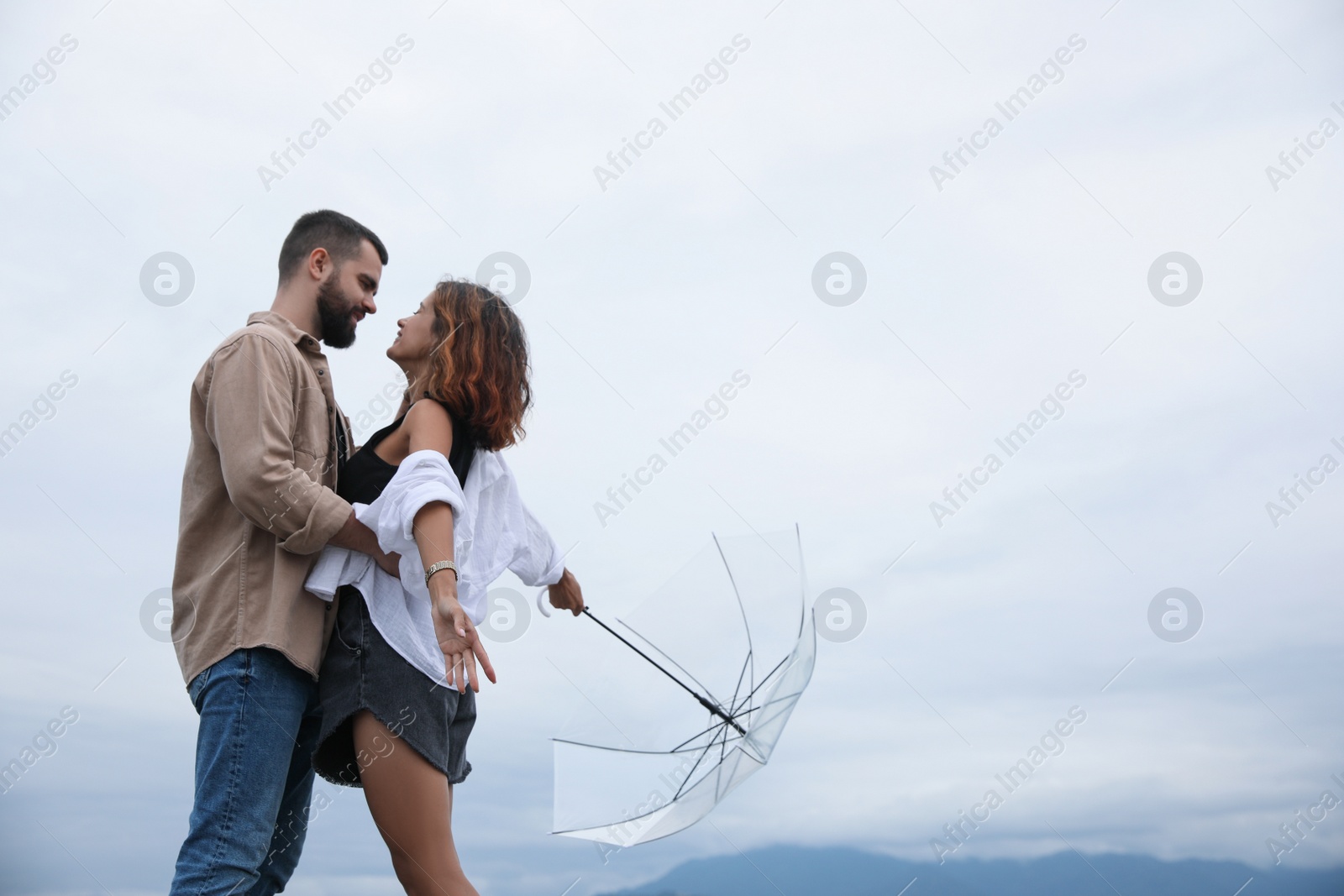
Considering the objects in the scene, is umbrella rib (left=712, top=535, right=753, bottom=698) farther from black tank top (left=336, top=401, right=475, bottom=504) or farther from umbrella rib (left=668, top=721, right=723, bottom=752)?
black tank top (left=336, top=401, right=475, bottom=504)

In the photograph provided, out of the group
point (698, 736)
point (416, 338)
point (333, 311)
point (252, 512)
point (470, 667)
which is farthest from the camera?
point (698, 736)

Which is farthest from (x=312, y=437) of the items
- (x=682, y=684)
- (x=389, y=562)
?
(x=682, y=684)

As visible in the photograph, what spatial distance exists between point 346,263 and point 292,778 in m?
1.59

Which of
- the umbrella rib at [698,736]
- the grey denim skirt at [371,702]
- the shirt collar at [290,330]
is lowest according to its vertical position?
the grey denim skirt at [371,702]

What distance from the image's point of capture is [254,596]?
8.04ft

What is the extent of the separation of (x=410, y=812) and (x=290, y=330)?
146 centimetres

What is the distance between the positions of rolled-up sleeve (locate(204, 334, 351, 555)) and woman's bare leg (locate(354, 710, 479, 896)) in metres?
0.51

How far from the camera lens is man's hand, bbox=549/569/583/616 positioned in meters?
3.19

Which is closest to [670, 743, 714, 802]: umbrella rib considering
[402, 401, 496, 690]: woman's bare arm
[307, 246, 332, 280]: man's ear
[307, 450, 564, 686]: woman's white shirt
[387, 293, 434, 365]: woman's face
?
[307, 450, 564, 686]: woman's white shirt

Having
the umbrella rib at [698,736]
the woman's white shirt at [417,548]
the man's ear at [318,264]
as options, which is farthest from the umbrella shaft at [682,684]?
the man's ear at [318,264]

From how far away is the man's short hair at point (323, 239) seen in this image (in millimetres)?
3186

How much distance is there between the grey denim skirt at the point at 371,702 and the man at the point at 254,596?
2.6 inches

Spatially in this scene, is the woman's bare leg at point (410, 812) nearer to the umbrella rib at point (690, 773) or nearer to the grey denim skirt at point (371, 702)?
the grey denim skirt at point (371, 702)

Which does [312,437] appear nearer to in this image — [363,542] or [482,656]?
[363,542]
